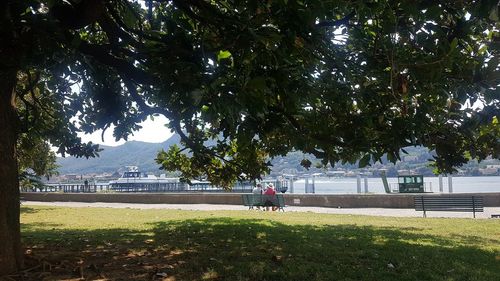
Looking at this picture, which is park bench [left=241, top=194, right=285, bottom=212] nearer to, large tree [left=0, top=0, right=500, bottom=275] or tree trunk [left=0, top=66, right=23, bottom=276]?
large tree [left=0, top=0, right=500, bottom=275]

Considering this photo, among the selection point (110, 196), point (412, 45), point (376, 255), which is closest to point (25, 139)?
point (376, 255)

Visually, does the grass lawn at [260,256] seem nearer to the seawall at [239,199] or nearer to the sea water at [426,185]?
the seawall at [239,199]

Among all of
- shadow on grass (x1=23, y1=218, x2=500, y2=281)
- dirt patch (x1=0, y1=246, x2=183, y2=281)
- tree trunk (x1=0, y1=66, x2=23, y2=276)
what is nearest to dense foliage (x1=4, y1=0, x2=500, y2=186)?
tree trunk (x1=0, y1=66, x2=23, y2=276)

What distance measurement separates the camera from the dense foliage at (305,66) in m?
4.23

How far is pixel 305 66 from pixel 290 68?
120 cm

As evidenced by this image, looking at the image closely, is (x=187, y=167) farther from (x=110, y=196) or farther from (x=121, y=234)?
(x=110, y=196)

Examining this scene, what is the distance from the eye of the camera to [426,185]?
2761cm

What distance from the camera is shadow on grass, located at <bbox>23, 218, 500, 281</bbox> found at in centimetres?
591

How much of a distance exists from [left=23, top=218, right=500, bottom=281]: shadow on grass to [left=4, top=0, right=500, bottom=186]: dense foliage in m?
1.46

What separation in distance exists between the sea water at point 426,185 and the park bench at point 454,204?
9602mm

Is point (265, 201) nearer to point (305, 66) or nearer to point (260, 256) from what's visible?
point (260, 256)

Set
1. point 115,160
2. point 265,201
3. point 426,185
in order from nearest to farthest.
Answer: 1. point 265,201
2. point 426,185
3. point 115,160

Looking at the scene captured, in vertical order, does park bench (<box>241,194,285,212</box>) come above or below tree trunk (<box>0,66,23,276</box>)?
below

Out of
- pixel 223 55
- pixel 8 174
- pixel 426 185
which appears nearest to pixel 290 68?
pixel 223 55
